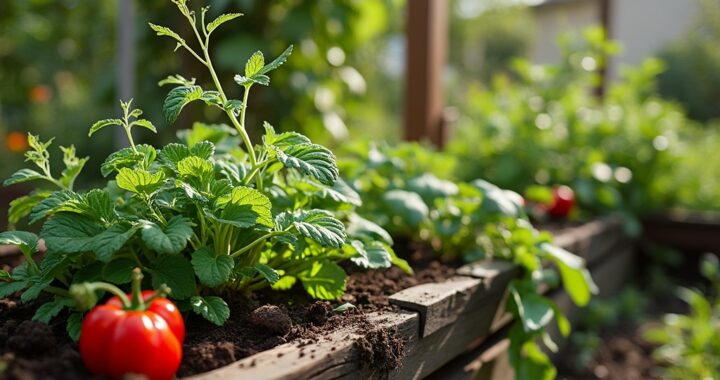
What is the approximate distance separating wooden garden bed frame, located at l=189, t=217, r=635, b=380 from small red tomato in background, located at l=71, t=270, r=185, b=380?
0.06m

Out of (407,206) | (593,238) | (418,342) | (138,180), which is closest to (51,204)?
(138,180)

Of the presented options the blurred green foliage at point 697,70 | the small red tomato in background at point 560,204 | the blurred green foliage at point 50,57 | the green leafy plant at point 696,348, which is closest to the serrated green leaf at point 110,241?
the green leafy plant at point 696,348

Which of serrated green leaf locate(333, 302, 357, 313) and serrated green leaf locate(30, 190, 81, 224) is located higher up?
serrated green leaf locate(30, 190, 81, 224)

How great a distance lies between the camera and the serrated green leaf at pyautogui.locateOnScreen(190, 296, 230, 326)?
3.66ft

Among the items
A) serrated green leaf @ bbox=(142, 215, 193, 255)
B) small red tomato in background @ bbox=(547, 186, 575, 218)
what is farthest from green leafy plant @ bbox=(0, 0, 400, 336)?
small red tomato in background @ bbox=(547, 186, 575, 218)

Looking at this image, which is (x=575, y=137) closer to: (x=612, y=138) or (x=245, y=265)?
(x=612, y=138)

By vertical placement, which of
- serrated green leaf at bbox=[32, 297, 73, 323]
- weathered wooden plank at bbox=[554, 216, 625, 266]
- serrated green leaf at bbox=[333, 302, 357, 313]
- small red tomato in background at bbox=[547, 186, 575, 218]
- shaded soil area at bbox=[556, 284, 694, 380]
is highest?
serrated green leaf at bbox=[32, 297, 73, 323]

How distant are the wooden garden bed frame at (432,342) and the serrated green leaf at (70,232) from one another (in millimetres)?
308

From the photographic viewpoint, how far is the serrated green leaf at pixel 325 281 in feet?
4.44

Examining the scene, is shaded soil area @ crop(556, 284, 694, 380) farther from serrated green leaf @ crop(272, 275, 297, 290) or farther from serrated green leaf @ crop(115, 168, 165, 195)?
serrated green leaf @ crop(115, 168, 165, 195)

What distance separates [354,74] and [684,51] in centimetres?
805

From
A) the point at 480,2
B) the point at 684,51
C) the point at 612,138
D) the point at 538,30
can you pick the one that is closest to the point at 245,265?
the point at 612,138

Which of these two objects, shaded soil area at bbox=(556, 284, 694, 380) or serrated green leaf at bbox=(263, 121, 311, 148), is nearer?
serrated green leaf at bbox=(263, 121, 311, 148)

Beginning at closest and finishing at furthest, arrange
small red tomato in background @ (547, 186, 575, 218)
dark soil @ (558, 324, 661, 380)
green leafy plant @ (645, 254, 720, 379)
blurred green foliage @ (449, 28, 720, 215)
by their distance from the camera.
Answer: green leafy plant @ (645, 254, 720, 379) → dark soil @ (558, 324, 661, 380) → small red tomato in background @ (547, 186, 575, 218) → blurred green foliage @ (449, 28, 720, 215)
